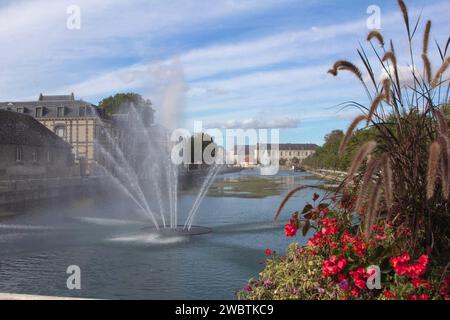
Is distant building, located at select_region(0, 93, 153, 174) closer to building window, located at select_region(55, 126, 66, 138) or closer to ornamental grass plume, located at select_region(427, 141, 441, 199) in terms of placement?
building window, located at select_region(55, 126, 66, 138)

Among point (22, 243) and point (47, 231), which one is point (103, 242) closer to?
point (22, 243)

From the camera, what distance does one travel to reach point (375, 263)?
4.84 meters

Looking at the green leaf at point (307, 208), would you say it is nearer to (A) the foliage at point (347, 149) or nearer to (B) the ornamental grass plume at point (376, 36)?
(A) the foliage at point (347, 149)

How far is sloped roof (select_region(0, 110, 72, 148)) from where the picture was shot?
1975 inches

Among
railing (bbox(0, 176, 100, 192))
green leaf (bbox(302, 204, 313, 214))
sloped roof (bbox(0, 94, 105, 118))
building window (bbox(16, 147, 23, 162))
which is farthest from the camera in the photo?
sloped roof (bbox(0, 94, 105, 118))

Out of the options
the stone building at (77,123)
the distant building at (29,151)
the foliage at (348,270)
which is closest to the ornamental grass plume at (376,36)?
the foliage at (348,270)

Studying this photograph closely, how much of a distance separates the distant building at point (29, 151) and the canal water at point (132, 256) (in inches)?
916

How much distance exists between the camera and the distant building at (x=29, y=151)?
159 ft

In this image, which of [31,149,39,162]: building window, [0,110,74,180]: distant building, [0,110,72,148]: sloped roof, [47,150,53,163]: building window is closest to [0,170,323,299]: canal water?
[0,110,74,180]: distant building

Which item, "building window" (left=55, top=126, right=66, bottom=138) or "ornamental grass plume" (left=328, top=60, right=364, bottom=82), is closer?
"ornamental grass plume" (left=328, top=60, right=364, bottom=82)

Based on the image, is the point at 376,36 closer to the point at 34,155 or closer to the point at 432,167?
the point at 432,167

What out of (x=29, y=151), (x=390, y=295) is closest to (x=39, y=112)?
(x=29, y=151)

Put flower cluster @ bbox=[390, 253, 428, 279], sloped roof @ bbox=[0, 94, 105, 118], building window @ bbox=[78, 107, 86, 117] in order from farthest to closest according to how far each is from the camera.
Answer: sloped roof @ bbox=[0, 94, 105, 118], building window @ bbox=[78, 107, 86, 117], flower cluster @ bbox=[390, 253, 428, 279]
